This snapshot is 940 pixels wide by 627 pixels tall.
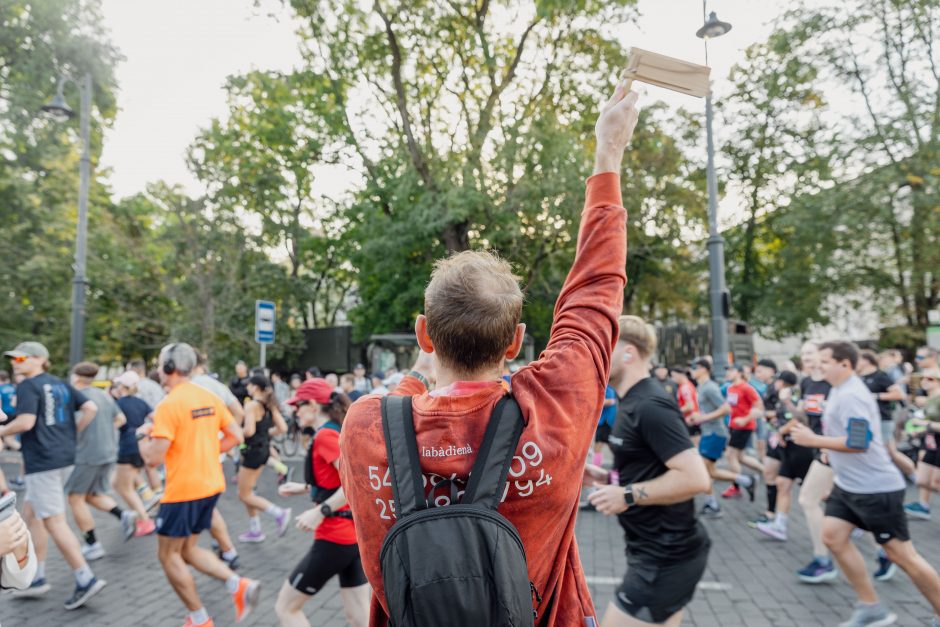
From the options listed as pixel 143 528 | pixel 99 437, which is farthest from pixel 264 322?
pixel 99 437

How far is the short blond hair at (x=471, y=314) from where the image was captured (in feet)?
4.51

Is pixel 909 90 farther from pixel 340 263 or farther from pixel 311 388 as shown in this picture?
pixel 311 388

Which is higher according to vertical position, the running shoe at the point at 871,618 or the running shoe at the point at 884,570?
the running shoe at the point at 871,618

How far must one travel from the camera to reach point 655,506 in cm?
308

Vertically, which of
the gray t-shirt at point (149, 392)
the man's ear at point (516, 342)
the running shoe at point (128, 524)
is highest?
the man's ear at point (516, 342)

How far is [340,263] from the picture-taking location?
26.7 m

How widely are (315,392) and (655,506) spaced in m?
2.30

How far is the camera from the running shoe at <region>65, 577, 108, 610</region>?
16.3ft

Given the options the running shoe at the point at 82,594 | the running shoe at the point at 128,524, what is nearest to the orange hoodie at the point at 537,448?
the running shoe at the point at 82,594

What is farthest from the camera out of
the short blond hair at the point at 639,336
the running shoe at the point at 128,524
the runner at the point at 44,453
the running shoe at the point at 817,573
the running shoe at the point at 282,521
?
the running shoe at the point at 282,521

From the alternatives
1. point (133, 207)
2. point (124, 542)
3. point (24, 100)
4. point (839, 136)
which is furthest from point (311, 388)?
point (133, 207)

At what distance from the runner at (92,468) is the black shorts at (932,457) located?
9160 millimetres

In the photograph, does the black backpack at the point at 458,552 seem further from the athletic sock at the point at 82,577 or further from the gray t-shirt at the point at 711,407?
the gray t-shirt at the point at 711,407

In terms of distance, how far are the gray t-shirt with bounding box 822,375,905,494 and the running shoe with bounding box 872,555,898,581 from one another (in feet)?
5.25
